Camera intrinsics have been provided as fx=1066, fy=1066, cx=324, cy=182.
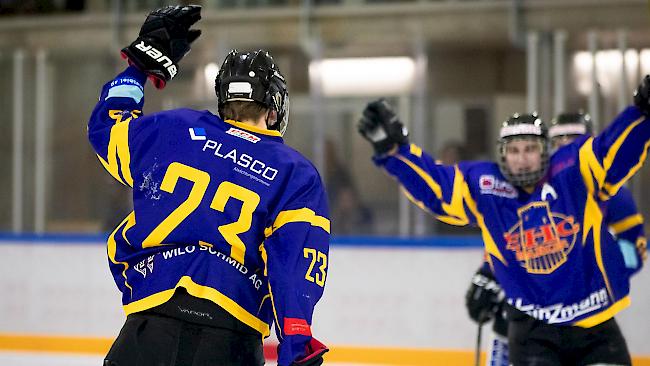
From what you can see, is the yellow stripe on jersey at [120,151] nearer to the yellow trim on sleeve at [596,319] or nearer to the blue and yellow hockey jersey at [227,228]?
the blue and yellow hockey jersey at [227,228]

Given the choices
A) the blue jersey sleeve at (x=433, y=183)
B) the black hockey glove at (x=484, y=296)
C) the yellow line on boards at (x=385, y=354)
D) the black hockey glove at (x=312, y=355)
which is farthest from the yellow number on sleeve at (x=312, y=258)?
the yellow line on boards at (x=385, y=354)

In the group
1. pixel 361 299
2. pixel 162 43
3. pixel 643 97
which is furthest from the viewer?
pixel 361 299

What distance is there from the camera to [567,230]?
115 inches

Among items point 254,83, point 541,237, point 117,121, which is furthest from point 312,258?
point 541,237

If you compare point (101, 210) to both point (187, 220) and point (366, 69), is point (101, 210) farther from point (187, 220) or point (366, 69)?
point (187, 220)

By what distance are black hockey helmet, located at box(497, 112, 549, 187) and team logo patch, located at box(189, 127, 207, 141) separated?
1.34 metres

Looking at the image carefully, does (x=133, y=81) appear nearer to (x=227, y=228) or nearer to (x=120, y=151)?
(x=120, y=151)

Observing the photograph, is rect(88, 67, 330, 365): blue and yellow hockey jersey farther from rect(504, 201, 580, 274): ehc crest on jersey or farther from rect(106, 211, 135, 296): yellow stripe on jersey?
rect(504, 201, 580, 274): ehc crest on jersey

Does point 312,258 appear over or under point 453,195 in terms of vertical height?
under

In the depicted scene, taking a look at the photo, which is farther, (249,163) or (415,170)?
(415,170)

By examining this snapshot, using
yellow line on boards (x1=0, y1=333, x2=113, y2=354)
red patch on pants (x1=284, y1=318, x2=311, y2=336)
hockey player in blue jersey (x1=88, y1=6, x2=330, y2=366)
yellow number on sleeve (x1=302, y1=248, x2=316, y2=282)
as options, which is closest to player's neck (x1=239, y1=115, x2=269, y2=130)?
hockey player in blue jersey (x1=88, y1=6, x2=330, y2=366)

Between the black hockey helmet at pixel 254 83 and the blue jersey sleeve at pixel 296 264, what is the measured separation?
20 cm

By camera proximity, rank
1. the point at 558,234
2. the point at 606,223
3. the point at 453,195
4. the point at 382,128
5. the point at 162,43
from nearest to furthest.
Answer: the point at 162,43
the point at 558,234
the point at 453,195
the point at 382,128
the point at 606,223

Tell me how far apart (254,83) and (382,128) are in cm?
138
